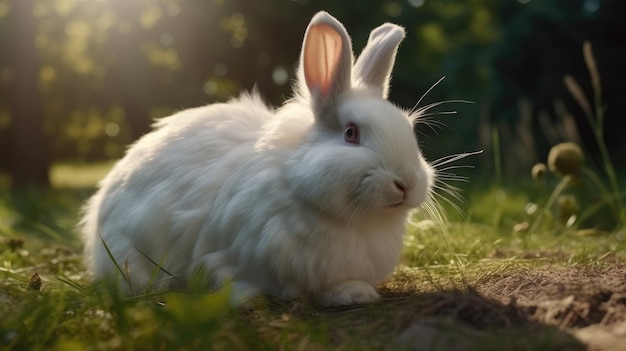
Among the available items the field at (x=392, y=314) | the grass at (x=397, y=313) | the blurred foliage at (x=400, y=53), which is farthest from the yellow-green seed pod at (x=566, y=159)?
the blurred foliage at (x=400, y=53)

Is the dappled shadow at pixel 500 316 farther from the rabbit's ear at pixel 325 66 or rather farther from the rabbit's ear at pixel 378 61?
the rabbit's ear at pixel 378 61

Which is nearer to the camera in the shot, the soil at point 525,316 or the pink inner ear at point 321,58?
the soil at point 525,316

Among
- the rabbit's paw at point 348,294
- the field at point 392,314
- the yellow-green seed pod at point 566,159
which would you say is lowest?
the rabbit's paw at point 348,294

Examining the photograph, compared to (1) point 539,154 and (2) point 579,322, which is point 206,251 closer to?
(2) point 579,322

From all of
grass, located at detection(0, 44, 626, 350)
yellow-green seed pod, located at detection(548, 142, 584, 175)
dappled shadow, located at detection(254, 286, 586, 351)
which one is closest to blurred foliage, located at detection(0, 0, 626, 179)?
yellow-green seed pod, located at detection(548, 142, 584, 175)

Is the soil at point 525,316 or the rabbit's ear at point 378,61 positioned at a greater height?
the rabbit's ear at point 378,61

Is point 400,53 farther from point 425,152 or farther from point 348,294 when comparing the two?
point 348,294

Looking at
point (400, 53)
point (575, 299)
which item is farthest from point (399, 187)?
point (400, 53)

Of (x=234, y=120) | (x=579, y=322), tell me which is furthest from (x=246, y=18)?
(x=579, y=322)
